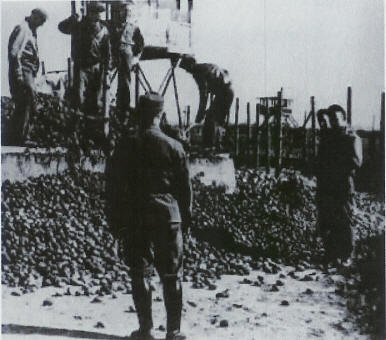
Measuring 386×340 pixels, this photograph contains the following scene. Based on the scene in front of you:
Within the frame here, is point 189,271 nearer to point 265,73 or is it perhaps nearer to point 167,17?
point 265,73

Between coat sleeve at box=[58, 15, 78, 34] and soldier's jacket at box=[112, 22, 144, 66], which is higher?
coat sleeve at box=[58, 15, 78, 34]

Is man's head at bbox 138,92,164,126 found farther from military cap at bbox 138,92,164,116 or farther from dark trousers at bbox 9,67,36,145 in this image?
dark trousers at bbox 9,67,36,145

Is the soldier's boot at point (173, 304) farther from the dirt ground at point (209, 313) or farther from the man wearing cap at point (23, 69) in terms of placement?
the man wearing cap at point (23, 69)

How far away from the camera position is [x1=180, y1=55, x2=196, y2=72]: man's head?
13.6 feet

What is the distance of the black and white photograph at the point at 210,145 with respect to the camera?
3.97 meters

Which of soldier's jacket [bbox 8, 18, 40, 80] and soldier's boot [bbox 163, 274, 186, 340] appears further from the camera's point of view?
soldier's jacket [bbox 8, 18, 40, 80]

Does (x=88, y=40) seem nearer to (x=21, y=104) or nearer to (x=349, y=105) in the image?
(x=21, y=104)

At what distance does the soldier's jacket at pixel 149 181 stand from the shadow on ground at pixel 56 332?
2.13 ft

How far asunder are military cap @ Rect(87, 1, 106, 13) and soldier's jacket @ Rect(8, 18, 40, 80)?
0.41 m

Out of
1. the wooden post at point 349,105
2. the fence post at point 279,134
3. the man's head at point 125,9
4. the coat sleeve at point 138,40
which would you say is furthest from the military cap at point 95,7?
the wooden post at point 349,105

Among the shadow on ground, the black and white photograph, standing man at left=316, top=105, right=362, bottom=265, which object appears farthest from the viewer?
standing man at left=316, top=105, right=362, bottom=265

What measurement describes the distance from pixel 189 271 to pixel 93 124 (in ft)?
3.89

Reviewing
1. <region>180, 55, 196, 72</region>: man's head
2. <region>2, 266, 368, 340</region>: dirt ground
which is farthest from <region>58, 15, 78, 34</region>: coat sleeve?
<region>2, 266, 368, 340</region>: dirt ground

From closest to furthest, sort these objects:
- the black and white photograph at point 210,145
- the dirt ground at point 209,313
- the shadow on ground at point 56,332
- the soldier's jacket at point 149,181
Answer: the soldier's jacket at point 149,181 < the shadow on ground at point 56,332 < the dirt ground at point 209,313 < the black and white photograph at point 210,145
